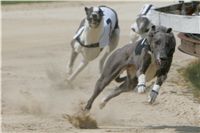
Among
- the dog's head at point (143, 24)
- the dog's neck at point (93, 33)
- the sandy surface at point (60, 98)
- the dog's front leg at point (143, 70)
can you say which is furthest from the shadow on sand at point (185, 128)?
the dog's neck at point (93, 33)

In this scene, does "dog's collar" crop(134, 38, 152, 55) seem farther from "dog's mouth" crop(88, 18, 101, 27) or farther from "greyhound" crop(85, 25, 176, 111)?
"dog's mouth" crop(88, 18, 101, 27)

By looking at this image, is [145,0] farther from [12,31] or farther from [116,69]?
[116,69]

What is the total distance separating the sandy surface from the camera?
28.4 feet

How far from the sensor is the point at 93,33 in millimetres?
10961

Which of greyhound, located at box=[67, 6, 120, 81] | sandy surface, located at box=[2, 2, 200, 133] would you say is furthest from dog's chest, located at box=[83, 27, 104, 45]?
sandy surface, located at box=[2, 2, 200, 133]

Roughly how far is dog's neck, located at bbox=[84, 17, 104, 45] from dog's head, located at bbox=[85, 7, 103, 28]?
0.38ft

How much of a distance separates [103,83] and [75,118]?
60cm

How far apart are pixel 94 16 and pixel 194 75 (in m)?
2.86

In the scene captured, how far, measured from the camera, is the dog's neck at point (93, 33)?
10867 millimetres

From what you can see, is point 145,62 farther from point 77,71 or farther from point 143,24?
point 77,71

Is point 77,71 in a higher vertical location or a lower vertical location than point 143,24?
lower

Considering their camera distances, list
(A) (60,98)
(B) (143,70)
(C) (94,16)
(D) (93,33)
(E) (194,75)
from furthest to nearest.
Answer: (E) (194,75)
(D) (93,33)
(C) (94,16)
(A) (60,98)
(B) (143,70)

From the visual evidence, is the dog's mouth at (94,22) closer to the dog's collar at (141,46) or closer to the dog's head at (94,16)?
the dog's head at (94,16)

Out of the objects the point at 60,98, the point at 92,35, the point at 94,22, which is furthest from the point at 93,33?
the point at 60,98
